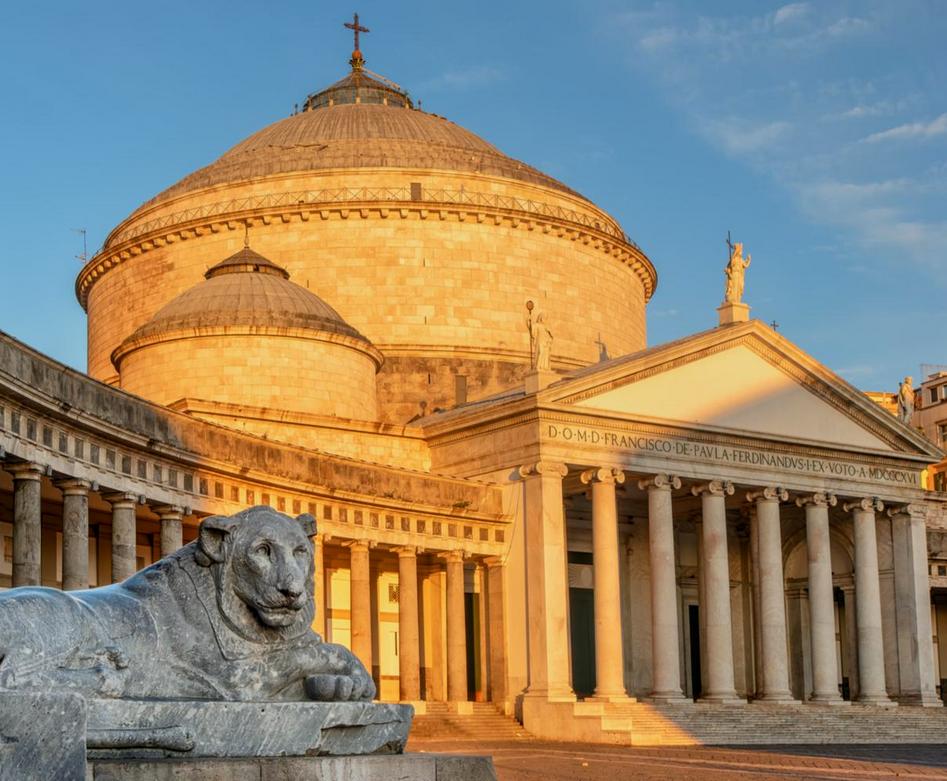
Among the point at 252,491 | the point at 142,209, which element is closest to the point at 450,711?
the point at 252,491

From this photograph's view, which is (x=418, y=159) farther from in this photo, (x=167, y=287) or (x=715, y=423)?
(x=715, y=423)

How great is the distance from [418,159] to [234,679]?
52168 mm

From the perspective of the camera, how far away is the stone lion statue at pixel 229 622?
24.0 ft

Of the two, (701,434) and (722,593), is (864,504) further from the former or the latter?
(701,434)

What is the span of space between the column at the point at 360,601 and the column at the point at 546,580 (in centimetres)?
457

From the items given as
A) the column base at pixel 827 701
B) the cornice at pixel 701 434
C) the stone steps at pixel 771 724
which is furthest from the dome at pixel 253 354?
the column base at pixel 827 701

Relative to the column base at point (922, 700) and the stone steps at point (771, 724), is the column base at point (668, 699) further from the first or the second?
the column base at point (922, 700)

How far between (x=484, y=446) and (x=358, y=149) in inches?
663

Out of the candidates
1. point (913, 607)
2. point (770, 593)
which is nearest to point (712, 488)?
point (770, 593)

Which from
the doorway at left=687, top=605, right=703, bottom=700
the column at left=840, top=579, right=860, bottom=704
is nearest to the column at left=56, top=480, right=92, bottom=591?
the doorway at left=687, top=605, right=703, bottom=700

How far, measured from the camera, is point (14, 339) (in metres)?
28.1

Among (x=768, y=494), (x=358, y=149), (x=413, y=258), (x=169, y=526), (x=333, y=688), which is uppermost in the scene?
(x=358, y=149)

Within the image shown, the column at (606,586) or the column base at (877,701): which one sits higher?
the column at (606,586)

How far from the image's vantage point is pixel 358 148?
59656 mm
